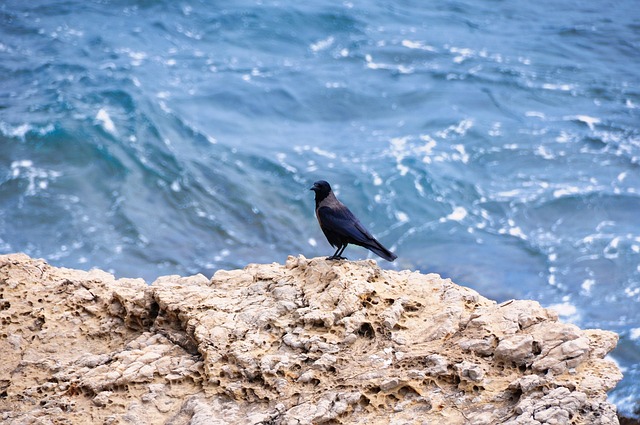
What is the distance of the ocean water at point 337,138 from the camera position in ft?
50.3

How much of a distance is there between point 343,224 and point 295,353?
2251 millimetres

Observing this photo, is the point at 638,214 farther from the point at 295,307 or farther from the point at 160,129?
the point at 295,307

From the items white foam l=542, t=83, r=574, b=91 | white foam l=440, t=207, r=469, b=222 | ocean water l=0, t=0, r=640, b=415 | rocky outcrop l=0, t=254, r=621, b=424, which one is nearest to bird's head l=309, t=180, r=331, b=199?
rocky outcrop l=0, t=254, r=621, b=424

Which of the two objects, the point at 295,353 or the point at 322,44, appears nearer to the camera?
the point at 295,353

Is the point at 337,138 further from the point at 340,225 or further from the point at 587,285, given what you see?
the point at 340,225

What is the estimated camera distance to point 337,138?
1995cm

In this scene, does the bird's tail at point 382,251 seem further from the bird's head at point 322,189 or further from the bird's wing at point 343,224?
the bird's head at point 322,189

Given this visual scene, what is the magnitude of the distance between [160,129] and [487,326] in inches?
591

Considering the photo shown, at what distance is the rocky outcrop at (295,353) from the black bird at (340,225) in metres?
0.95

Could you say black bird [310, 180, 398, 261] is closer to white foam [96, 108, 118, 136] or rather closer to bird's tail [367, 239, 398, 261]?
bird's tail [367, 239, 398, 261]

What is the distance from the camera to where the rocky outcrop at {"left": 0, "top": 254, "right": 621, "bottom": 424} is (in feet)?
17.7

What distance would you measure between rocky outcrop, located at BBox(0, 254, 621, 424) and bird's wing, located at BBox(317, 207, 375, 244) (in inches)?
39.6

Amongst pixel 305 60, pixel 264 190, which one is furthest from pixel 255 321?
pixel 305 60

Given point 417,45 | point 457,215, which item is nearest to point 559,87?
point 417,45
